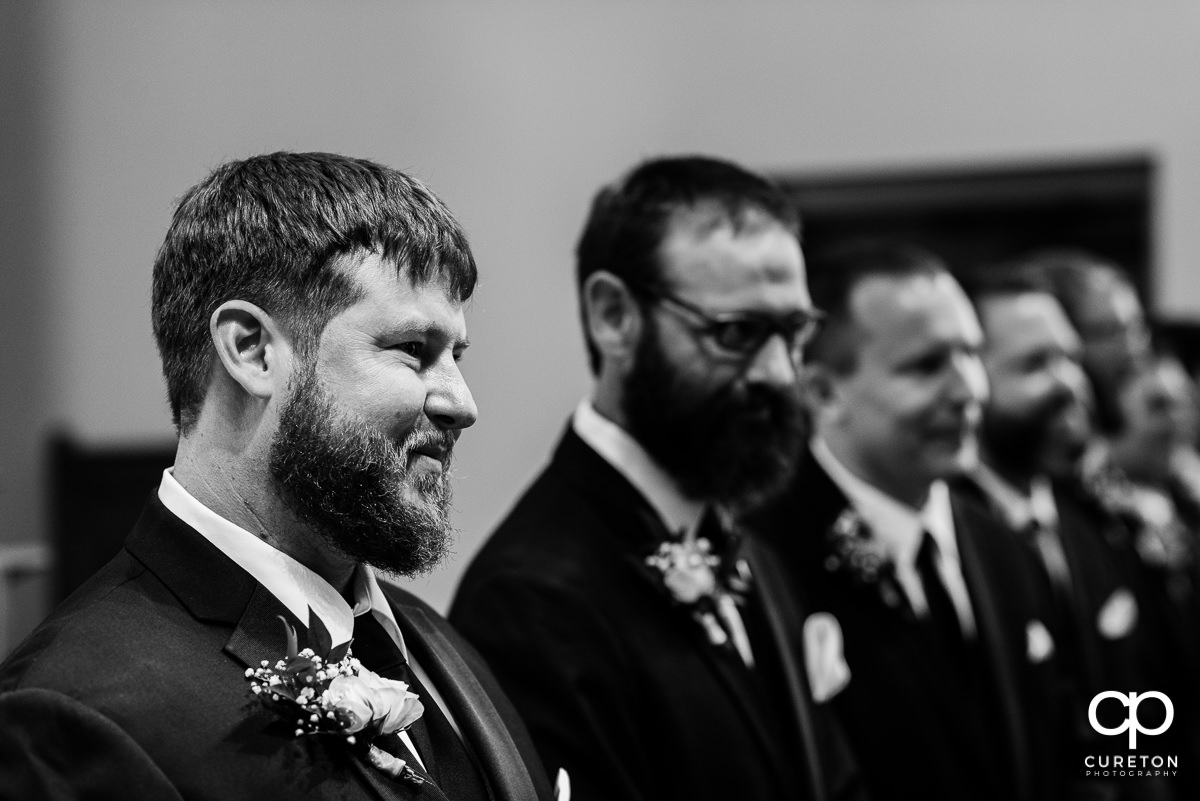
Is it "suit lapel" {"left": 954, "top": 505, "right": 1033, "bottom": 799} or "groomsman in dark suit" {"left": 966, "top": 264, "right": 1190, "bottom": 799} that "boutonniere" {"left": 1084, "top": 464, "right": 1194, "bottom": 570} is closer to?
"groomsman in dark suit" {"left": 966, "top": 264, "right": 1190, "bottom": 799}

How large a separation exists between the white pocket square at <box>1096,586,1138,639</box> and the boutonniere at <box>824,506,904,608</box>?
148 cm

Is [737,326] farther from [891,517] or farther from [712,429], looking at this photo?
[891,517]

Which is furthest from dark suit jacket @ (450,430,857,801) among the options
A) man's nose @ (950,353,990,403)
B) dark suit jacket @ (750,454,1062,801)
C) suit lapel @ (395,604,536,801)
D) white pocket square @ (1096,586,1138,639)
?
white pocket square @ (1096,586,1138,639)

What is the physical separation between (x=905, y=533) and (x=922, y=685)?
41cm

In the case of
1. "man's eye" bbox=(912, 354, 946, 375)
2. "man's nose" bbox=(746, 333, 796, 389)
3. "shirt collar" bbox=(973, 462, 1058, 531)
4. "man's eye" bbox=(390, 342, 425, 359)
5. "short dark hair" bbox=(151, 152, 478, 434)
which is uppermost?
"short dark hair" bbox=(151, 152, 478, 434)

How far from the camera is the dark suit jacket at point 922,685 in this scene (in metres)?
3.27

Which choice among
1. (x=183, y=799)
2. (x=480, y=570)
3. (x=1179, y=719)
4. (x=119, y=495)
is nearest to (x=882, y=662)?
(x=480, y=570)

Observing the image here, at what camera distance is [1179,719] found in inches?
172

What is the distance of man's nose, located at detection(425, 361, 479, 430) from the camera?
74.6 inches

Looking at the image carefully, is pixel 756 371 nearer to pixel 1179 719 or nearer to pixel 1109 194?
pixel 1179 719

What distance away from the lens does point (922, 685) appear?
3.33m

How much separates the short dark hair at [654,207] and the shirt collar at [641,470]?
0.16 m

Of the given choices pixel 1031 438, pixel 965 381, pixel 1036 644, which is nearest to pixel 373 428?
pixel 965 381

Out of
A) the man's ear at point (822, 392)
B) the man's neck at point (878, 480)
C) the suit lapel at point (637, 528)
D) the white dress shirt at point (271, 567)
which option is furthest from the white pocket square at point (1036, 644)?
the white dress shirt at point (271, 567)
